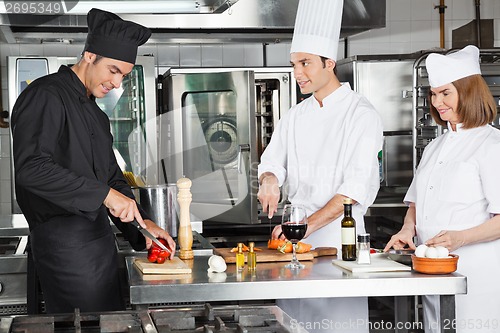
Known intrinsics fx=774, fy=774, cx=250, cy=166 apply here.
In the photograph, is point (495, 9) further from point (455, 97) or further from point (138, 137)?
point (455, 97)

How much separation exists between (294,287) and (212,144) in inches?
117

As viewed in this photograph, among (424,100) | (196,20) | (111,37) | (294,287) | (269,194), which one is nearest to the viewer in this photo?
(294,287)

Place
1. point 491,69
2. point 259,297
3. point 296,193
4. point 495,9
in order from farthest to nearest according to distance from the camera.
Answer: point 495,9 → point 491,69 → point 296,193 → point 259,297

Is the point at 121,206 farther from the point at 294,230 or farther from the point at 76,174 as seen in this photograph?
the point at 294,230

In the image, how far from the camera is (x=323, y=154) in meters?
3.39

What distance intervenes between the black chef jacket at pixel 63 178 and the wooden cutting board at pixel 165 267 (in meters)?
0.24

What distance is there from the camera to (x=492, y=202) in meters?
2.89

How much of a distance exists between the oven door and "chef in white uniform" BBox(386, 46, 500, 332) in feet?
7.48

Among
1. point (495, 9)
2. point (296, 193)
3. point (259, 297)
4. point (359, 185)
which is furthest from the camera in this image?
point (495, 9)

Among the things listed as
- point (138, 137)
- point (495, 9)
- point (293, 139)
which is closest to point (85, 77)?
point (293, 139)

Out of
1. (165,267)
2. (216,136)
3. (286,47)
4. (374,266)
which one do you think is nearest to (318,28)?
(374,266)

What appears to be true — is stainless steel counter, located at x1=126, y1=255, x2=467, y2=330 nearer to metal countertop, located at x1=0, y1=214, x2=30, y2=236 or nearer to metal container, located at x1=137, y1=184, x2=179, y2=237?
metal container, located at x1=137, y1=184, x2=179, y2=237

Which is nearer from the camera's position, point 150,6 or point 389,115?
point 150,6

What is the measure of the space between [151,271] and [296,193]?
3.47 feet
